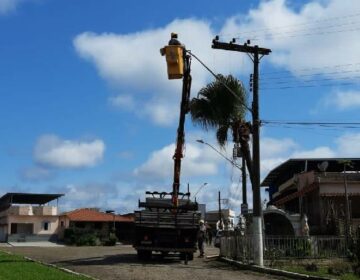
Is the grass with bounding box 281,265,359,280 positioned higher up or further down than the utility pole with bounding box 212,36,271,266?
further down

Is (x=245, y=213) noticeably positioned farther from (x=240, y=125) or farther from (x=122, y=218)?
(x=122, y=218)

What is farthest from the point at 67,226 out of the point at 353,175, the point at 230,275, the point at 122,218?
the point at 230,275

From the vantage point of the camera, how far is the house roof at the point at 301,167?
4675 centimetres

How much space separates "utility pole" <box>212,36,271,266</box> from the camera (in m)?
22.0

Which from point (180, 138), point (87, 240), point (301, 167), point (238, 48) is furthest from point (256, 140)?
point (87, 240)

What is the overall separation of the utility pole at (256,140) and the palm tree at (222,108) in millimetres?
2662

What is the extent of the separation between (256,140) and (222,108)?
4.65 metres

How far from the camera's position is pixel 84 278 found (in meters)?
16.9

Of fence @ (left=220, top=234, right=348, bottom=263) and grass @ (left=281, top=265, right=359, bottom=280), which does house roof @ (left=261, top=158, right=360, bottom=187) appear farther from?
grass @ (left=281, top=265, right=359, bottom=280)

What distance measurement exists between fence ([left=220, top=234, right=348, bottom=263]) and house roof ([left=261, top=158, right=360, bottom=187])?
63.3ft

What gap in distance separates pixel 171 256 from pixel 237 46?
1006 centimetres

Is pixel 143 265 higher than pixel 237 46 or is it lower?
lower

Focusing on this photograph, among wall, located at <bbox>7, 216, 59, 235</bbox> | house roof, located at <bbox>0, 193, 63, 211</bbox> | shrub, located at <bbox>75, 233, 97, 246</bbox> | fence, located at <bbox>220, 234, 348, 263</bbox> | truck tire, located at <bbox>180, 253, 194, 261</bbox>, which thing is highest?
house roof, located at <bbox>0, 193, 63, 211</bbox>

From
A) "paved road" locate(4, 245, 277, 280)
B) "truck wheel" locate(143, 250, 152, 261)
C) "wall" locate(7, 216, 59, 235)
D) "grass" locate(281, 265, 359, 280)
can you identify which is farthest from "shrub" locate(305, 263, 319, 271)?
"wall" locate(7, 216, 59, 235)
